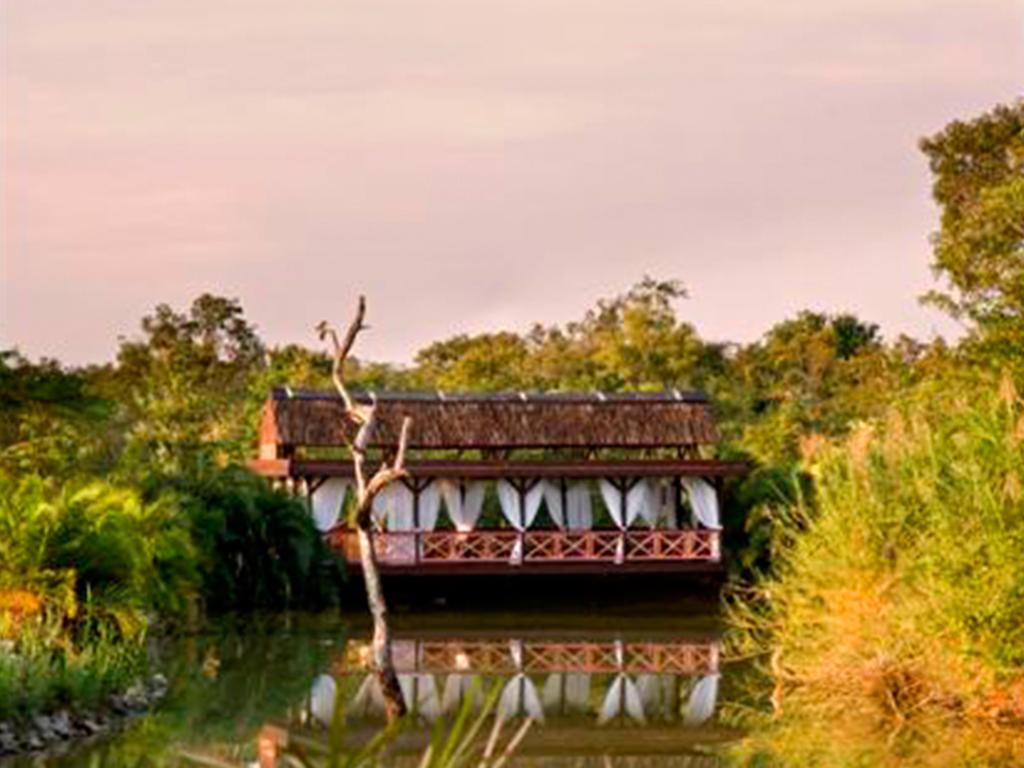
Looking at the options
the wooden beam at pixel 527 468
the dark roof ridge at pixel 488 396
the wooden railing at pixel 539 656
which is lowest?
the wooden railing at pixel 539 656

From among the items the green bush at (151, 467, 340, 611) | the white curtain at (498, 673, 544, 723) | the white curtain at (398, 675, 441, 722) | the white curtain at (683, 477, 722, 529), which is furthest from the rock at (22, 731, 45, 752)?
the white curtain at (683, 477, 722, 529)

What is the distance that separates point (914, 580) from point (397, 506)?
54.4 ft

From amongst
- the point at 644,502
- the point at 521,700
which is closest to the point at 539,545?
the point at 644,502

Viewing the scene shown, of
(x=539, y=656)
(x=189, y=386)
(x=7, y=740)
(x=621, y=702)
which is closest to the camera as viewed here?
(x=7, y=740)

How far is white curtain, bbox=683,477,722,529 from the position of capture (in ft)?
103

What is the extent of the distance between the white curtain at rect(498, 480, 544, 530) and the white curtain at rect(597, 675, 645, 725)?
12.3m

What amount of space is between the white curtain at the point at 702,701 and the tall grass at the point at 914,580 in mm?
543

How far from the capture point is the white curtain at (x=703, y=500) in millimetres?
31422

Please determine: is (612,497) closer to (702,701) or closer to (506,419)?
(506,419)

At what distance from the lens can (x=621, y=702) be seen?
661 inches

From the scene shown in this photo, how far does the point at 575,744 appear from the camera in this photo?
46.9 ft

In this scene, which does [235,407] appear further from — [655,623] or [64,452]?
[655,623]

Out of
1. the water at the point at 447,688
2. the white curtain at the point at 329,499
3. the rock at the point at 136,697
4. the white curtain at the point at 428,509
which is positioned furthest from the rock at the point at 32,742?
the white curtain at the point at 428,509

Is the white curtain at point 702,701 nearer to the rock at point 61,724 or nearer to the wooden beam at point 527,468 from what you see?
the rock at point 61,724
